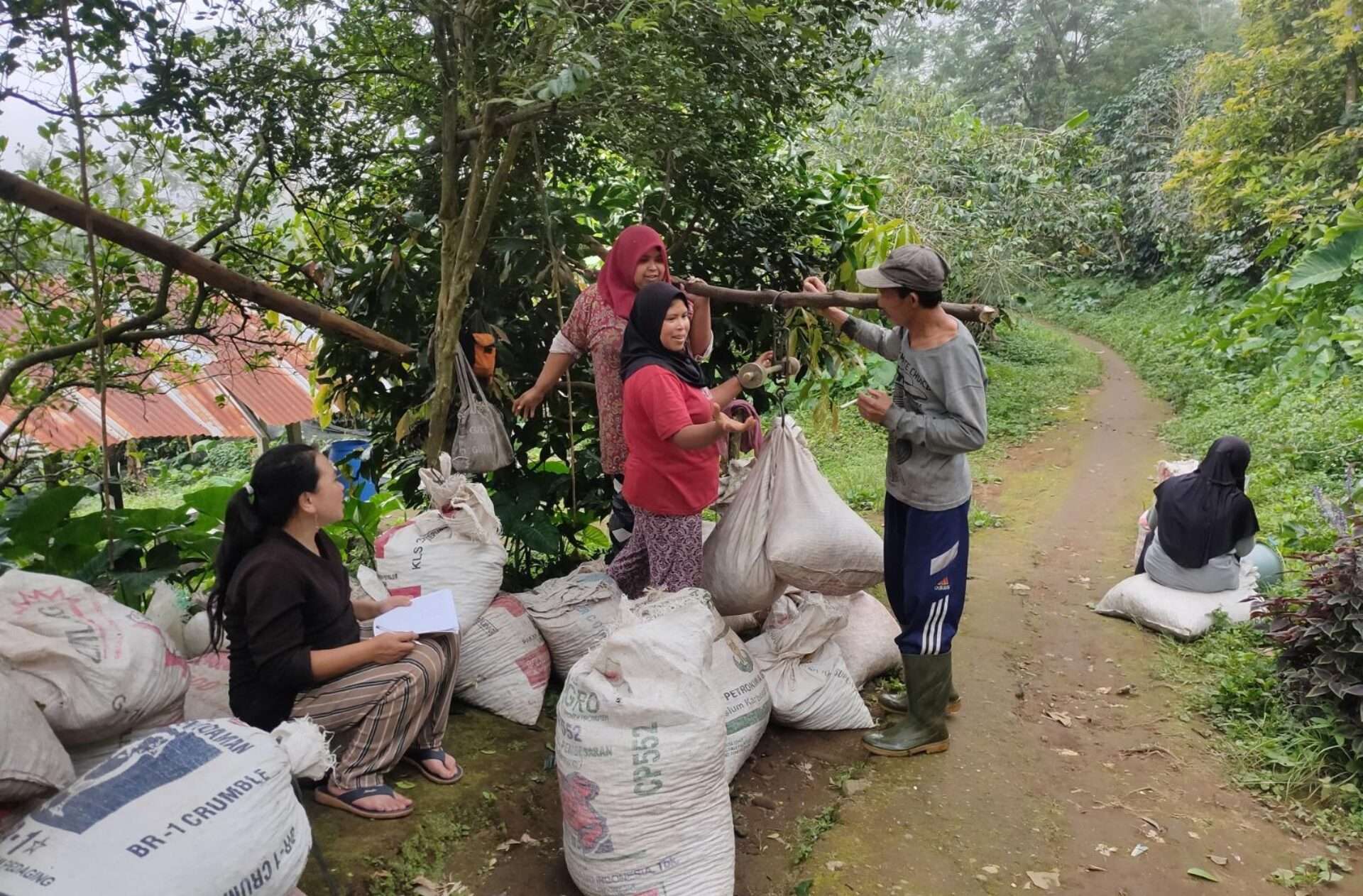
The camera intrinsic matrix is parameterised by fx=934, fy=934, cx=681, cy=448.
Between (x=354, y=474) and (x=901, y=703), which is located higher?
(x=354, y=474)

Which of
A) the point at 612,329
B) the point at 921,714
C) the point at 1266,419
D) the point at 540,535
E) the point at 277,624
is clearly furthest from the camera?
the point at 1266,419

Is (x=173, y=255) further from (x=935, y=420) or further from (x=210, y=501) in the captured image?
(x=935, y=420)

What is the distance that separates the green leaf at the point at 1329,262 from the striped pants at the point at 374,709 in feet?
26.6

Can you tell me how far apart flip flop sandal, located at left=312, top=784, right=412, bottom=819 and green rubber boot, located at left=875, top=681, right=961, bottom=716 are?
5.78 ft

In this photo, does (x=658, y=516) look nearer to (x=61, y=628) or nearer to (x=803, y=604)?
(x=803, y=604)

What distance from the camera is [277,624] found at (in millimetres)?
2309

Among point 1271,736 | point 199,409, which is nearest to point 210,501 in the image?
point 1271,736

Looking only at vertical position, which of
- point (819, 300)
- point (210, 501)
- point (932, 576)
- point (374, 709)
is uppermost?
point (819, 300)

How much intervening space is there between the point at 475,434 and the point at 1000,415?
795 cm

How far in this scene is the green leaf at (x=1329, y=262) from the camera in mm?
7688

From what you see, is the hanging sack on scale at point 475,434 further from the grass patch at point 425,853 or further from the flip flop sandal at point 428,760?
the grass patch at point 425,853

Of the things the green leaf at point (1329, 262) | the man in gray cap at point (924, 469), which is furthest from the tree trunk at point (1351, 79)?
the man in gray cap at point (924, 469)

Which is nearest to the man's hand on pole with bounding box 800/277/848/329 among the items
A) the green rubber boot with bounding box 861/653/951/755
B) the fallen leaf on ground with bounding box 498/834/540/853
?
the green rubber boot with bounding box 861/653/951/755

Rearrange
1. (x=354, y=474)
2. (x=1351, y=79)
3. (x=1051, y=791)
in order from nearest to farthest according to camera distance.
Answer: (x=1051, y=791)
(x=354, y=474)
(x=1351, y=79)
